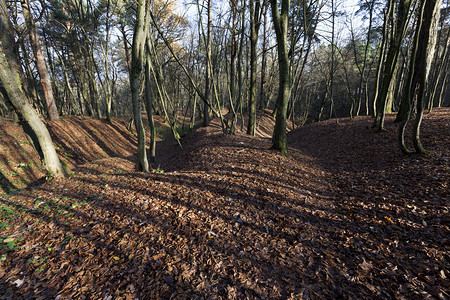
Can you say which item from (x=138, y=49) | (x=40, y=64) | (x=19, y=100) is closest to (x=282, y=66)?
(x=138, y=49)

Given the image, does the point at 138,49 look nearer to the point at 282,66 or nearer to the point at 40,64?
the point at 282,66

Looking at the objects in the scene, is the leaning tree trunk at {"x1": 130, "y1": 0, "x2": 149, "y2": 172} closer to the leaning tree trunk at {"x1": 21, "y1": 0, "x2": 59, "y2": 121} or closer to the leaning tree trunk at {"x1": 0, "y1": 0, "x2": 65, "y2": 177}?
the leaning tree trunk at {"x1": 0, "y1": 0, "x2": 65, "y2": 177}

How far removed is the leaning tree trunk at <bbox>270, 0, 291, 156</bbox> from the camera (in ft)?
21.4

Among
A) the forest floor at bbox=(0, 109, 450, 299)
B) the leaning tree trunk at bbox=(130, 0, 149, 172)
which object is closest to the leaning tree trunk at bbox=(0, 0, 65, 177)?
the forest floor at bbox=(0, 109, 450, 299)

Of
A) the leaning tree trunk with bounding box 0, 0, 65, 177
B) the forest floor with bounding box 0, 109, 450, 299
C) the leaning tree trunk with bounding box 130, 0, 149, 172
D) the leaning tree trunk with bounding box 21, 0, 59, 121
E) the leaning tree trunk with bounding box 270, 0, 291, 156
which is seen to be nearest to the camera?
the forest floor with bounding box 0, 109, 450, 299

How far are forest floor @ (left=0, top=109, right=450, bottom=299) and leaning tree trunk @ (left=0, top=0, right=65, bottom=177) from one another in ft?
2.28

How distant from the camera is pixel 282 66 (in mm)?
6797

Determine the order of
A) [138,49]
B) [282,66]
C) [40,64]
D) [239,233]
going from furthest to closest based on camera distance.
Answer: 1. [40,64]
2. [282,66]
3. [138,49]
4. [239,233]

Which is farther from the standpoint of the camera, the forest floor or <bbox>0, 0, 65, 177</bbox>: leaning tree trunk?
<bbox>0, 0, 65, 177</bbox>: leaning tree trunk

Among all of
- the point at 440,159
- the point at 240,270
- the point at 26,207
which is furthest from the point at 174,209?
the point at 440,159

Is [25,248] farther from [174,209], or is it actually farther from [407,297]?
[407,297]

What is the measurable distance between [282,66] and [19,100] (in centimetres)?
815

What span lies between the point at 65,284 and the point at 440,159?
868 centimetres

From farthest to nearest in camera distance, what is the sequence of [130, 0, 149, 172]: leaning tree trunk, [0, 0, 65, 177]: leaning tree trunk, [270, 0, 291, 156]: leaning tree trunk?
1. [270, 0, 291, 156]: leaning tree trunk
2. [130, 0, 149, 172]: leaning tree trunk
3. [0, 0, 65, 177]: leaning tree trunk
